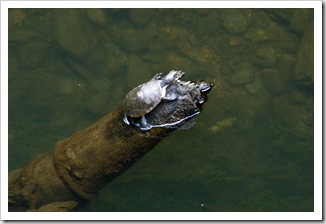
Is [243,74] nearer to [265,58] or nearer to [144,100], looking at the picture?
[265,58]

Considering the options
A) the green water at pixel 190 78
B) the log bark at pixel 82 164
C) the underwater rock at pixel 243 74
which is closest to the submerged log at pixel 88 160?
the log bark at pixel 82 164

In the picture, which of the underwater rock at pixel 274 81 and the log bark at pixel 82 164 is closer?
the log bark at pixel 82 164

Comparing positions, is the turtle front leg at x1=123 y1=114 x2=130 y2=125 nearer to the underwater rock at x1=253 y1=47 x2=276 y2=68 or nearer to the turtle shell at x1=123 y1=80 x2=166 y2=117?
the turtle shell at x1=123 y1=80 x2=166 y2=117

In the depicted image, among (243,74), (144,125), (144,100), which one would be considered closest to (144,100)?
(144,100)

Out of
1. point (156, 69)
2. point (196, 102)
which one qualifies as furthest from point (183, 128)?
point (156, 69)

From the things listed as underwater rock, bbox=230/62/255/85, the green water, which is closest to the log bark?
the green water

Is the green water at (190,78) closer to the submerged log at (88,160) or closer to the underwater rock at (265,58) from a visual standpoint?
the underwater rock at (265,58)
